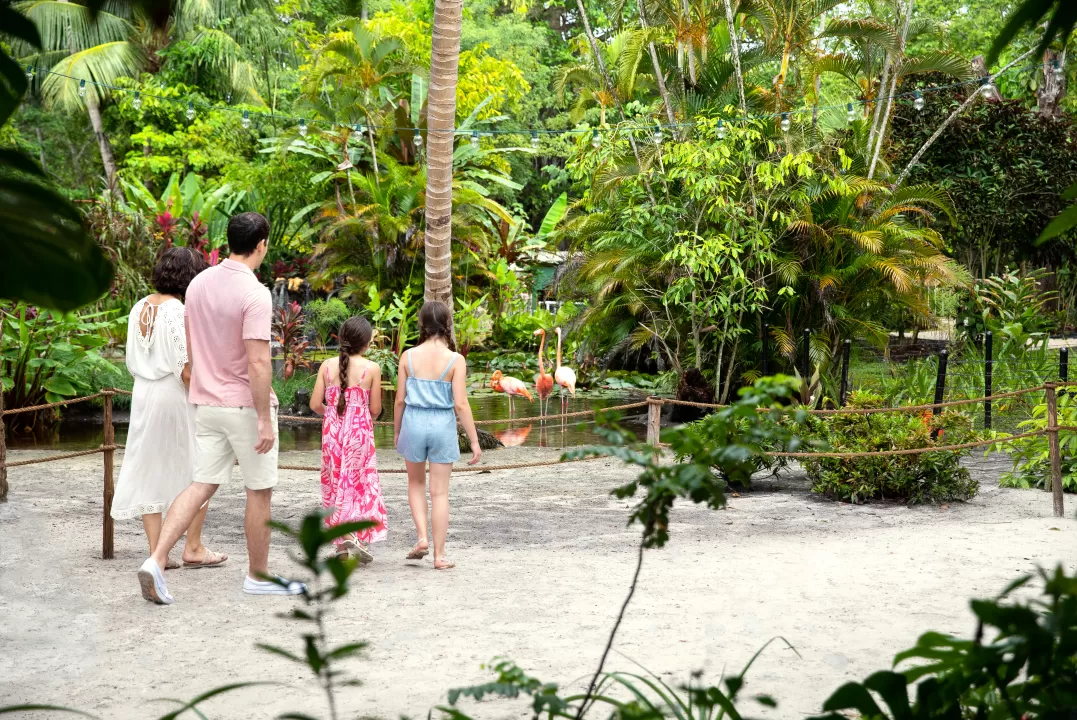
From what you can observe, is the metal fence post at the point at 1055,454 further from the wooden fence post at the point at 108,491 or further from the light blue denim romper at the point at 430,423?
the wooden fence post at the point at 108,491

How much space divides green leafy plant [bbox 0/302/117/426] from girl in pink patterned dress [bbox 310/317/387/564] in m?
5.63

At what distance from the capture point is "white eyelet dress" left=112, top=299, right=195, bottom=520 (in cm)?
528

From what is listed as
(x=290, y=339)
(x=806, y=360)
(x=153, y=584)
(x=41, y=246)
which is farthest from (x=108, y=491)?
(x=290, y=339)

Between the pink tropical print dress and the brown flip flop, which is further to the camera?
the pink tropical print dress

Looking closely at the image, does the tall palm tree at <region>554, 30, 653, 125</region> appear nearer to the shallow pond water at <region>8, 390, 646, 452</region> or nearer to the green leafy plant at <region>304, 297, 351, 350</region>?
the shallow pond water at <region>8, 390, 646, 452</region>

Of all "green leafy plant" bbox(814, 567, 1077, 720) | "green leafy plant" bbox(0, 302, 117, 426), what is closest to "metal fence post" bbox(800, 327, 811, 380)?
"green leafy plant" bbox(0, 302, 117, 426)

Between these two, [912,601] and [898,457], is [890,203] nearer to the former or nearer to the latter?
[898,457]

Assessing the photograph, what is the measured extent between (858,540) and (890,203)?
25.1ft

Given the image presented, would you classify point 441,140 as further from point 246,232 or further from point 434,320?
point 246,232

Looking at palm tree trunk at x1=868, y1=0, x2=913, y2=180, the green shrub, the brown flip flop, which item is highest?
palm tree trunk at x1=868, y1=0, x2=913, y2=180

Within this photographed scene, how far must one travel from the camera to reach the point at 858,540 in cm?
615

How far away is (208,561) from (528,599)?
1.68m

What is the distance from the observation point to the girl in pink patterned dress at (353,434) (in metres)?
5.68

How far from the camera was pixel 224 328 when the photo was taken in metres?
4.84
